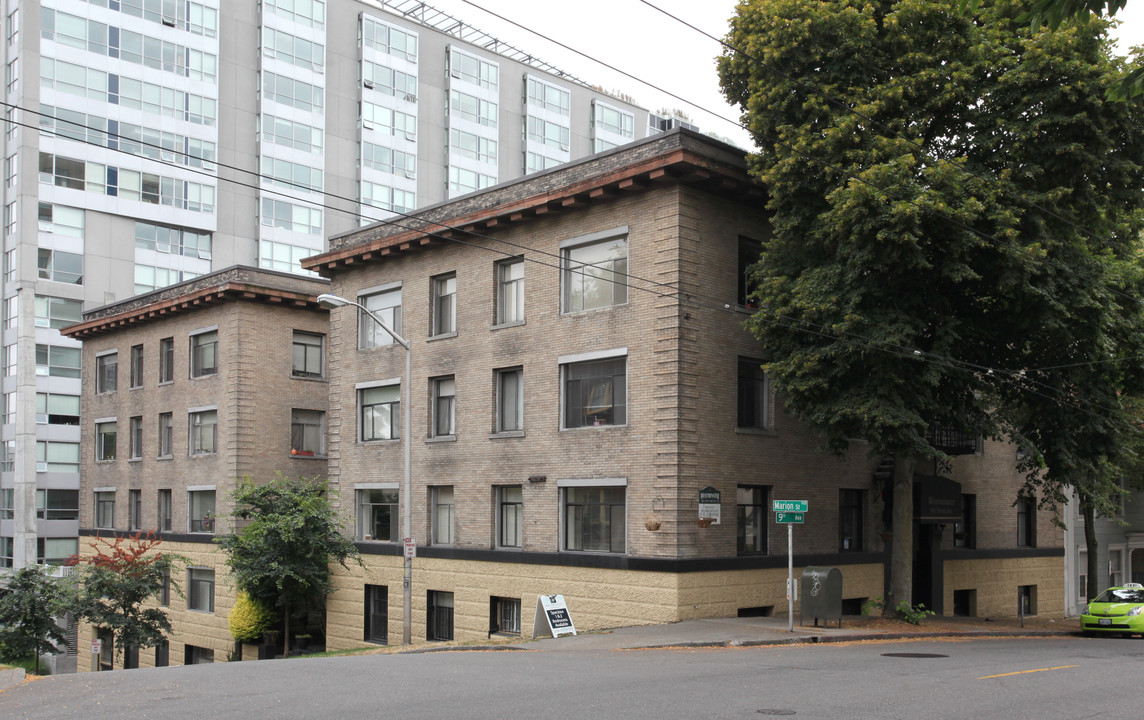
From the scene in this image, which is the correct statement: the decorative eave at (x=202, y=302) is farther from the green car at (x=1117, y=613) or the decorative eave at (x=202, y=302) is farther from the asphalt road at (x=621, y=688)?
the green car at (x=1117, y=613)

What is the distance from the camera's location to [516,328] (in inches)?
1100

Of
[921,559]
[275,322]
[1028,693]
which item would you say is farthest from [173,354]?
[1028,693]

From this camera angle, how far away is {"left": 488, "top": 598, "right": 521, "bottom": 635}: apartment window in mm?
27484

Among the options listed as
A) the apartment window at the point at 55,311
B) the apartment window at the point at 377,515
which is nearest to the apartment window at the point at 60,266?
the apartment window at the point at 55,311

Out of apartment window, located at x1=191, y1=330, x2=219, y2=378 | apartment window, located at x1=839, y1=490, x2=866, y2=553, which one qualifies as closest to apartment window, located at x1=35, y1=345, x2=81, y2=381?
apartment window, located at x1=191, y1=330, x2=219, y2=378

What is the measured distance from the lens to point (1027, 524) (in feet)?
119

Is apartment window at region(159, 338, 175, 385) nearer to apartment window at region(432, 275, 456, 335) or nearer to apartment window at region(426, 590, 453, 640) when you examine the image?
apartment window at region(432, 275, 456, 335)

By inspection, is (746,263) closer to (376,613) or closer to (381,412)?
(381,412)

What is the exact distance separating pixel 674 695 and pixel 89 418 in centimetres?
3988

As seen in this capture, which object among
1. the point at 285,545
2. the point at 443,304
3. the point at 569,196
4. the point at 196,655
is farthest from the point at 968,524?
the point at 196,655

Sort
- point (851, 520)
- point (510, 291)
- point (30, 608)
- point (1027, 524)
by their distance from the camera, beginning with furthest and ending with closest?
A: 1. point (1027, 524)
2. point (30, 608)
3. point (851, 520)
4. point (510, 291)

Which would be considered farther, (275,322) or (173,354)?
(173,354)

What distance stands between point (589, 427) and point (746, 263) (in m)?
5.58

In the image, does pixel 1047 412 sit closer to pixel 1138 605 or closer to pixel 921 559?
pixel 1138 605
